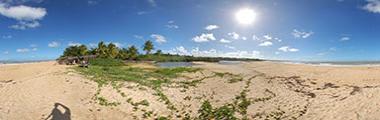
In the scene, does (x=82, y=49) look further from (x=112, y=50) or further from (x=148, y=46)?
(x=148, y=46)

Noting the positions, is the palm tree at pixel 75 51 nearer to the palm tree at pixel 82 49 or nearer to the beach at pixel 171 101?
the palm tree at pixel 82 49

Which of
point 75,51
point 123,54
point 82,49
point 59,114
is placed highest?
point 82,49

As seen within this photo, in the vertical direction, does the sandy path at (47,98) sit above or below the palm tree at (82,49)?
below

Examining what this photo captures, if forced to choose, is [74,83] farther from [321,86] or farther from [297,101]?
[321,86]

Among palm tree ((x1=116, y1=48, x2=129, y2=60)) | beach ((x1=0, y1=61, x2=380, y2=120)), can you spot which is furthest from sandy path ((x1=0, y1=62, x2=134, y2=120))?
palm tree ((x1=116, y1=48, x2=129, y2=60))

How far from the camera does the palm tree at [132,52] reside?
111975mm

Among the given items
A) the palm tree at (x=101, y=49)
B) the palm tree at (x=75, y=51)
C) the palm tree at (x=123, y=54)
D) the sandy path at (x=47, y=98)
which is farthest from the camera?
the palm tree at (x=123, y=54)

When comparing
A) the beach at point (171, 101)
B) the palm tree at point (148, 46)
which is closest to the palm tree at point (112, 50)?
the palm tree at point (148, 46)

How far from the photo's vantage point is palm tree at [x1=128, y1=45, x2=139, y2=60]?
367 feet

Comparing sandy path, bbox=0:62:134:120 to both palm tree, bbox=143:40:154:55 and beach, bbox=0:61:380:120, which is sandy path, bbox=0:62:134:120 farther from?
palm tree, bbox=143:40:154:55

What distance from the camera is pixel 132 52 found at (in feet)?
382

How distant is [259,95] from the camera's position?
2277 cm

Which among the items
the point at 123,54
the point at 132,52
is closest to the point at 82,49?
the point at 123,54

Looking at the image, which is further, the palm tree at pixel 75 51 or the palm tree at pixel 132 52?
the palm tree at pixel 132 52
